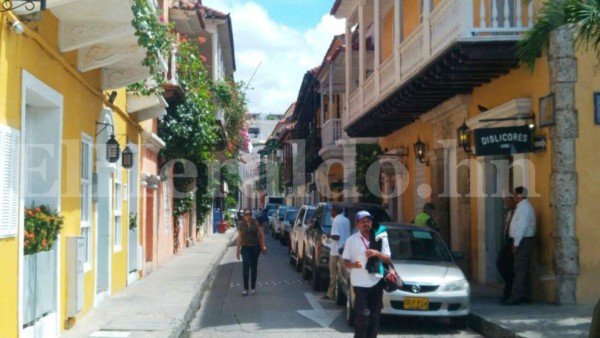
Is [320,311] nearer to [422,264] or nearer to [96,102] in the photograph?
[422,264]

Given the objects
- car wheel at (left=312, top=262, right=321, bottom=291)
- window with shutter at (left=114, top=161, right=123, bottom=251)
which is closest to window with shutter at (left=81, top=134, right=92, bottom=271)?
window with shutter at (left=114, top=161, right=123, bottom=251)

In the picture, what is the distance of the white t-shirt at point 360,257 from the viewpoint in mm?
8492

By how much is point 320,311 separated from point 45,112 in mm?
5970

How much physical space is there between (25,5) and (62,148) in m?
2.75

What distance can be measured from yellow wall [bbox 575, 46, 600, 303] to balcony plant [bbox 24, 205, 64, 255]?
7.71 m

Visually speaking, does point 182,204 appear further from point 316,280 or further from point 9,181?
point 9,181

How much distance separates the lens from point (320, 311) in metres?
12.9

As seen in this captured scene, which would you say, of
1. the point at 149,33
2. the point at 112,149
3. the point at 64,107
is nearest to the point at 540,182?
the point at 149,33

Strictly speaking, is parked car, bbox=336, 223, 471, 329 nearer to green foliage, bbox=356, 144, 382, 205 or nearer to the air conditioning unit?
the air conditioning unit

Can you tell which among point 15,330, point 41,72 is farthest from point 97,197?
point 15,330

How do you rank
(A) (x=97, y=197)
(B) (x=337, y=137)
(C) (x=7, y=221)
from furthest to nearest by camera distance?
(B) (x=337, y=137) → (A) (x=97, y=197) → (C) (x=7, y=221)

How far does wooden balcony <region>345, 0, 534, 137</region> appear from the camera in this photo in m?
12.3

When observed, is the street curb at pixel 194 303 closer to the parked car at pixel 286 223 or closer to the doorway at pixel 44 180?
the doorway at pixel 44 180

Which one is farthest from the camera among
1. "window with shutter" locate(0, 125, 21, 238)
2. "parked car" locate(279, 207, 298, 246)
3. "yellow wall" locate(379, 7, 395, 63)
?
"parked car" locate(279, 207, 298, 246)
